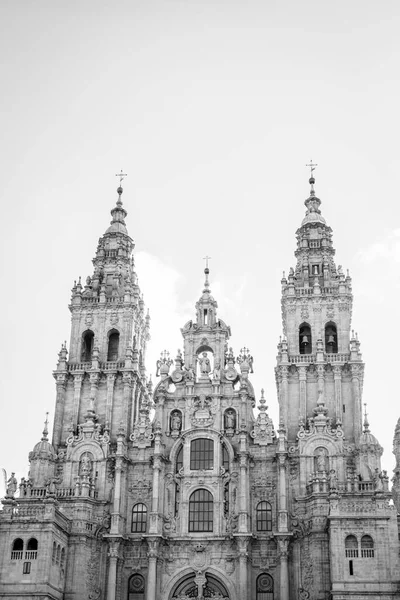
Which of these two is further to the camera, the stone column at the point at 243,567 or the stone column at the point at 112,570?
the stone column at the point at 112,570

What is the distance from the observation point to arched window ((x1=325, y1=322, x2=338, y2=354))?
209 ft

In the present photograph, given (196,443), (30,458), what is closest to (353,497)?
(196,443)

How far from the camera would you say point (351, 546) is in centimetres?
5156

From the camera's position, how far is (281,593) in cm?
5441

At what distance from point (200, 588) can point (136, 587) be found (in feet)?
14.2

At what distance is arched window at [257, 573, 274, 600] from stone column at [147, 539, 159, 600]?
6660 mm

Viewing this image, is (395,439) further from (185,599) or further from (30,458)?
(30,458)

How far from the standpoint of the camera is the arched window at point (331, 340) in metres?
63.7


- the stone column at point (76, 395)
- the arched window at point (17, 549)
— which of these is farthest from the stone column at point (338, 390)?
the arched window at point (17, 549)

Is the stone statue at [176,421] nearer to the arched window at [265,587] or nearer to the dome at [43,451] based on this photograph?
the dome at [43,451]

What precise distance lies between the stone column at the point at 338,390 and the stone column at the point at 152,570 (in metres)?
14.9

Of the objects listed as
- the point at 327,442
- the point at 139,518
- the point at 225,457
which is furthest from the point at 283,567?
the point at 139,518

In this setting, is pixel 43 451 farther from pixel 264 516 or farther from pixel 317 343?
pixel 317 343

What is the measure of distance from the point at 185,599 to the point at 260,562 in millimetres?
5301
